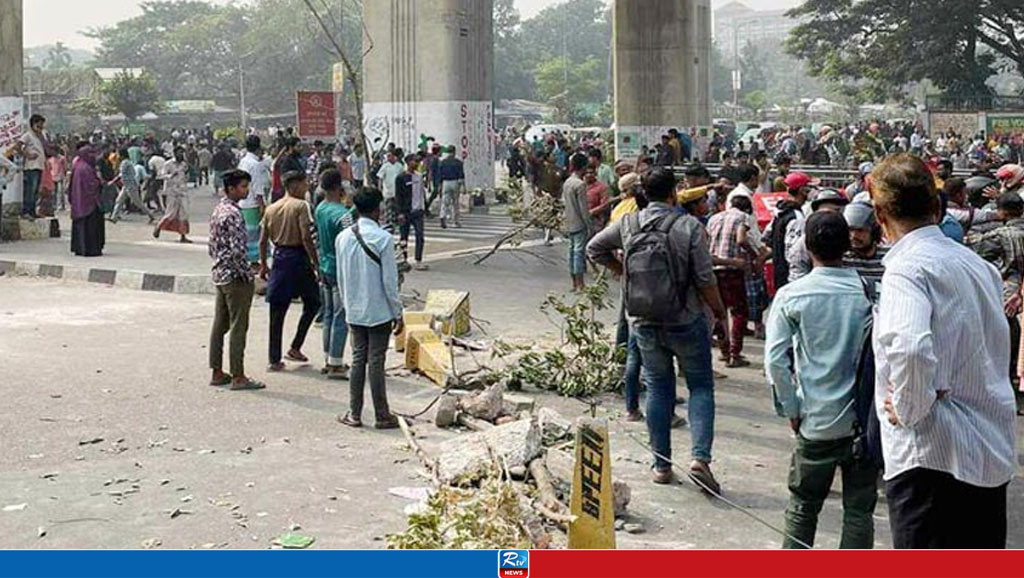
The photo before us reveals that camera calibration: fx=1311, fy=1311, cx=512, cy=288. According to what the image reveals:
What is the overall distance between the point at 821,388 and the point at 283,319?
227 inches

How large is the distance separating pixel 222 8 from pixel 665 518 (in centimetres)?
10180

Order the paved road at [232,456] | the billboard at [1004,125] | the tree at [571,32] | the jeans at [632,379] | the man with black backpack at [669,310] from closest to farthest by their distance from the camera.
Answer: the paved road at [232,456], the man with black backpack at [669,310], the jeans at [632,379], the billboard at [1004,125], the tree at [571,32]

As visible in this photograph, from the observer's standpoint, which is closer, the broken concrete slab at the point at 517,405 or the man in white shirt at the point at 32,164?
the broken concrete slab at the point at 517,405

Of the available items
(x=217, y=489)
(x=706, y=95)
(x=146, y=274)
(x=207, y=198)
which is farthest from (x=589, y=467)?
(x=706, y=95)

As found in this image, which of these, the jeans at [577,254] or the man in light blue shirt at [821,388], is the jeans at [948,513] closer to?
the man in light blue shirt at [821,388]

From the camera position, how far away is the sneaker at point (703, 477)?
6852 millimetres

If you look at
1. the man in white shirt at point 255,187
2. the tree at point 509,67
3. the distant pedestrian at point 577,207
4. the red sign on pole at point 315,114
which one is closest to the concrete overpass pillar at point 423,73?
the red sign on pole at point 315,114

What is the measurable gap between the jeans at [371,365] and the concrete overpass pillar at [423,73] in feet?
58.9

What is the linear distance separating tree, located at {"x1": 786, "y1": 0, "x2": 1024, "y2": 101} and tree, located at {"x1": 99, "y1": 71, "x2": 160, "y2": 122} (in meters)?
31.0

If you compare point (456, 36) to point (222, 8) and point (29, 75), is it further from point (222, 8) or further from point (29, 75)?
point (222, 8)

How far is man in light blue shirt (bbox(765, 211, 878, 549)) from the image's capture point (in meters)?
5.13

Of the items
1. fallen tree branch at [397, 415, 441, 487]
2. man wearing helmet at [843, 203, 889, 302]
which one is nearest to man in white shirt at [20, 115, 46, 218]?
fallen tree branch at [397, 415, 441, 487]

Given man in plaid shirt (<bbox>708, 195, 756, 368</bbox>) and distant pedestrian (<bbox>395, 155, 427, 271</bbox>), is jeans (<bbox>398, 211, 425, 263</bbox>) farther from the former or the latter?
man in plaid shirt (<bbox>708, 195, 756, 368</bbox>)
